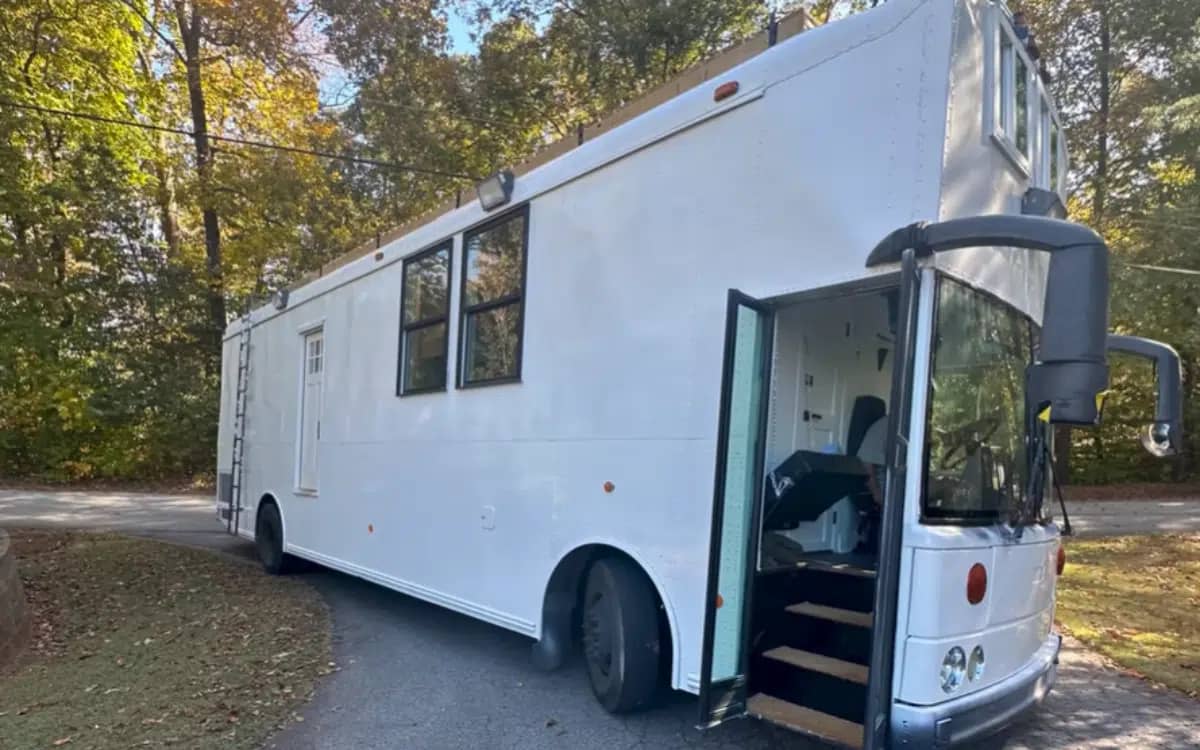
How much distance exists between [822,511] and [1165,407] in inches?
67.9

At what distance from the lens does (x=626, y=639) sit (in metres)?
4.30

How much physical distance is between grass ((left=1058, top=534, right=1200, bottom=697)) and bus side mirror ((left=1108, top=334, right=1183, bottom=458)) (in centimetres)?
231

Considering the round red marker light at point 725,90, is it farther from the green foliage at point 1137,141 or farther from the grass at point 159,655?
the green foliage at point 1137,141

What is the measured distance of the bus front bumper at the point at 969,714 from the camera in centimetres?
309

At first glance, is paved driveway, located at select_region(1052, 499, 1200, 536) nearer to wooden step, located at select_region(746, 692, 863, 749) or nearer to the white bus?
the white bus

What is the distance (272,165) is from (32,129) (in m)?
4.99

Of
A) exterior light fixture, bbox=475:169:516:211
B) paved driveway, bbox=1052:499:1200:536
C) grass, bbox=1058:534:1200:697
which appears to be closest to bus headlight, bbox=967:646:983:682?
grass, bbox=1058:534:1200:697

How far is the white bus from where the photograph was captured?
321 cm

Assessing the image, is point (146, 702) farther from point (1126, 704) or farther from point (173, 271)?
point (173, 271)

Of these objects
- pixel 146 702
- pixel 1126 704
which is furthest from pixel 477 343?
pixel 1126 704

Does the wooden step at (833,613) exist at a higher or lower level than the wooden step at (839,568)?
lower

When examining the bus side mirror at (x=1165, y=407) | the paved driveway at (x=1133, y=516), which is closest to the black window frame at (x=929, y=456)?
the bus side mirror at (x=1165, y=407)

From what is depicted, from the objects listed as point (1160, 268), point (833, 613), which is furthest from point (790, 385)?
point (1160, 268)

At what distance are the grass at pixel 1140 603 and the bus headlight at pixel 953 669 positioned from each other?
128 inches
